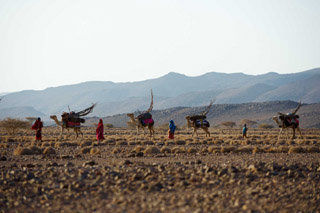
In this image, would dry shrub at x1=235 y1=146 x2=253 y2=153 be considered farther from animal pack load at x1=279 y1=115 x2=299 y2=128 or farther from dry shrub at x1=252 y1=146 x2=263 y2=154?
animal pack load at x1=279 y1=115 x2=299 y2=128

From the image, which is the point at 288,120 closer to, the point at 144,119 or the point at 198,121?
the point at 198,121

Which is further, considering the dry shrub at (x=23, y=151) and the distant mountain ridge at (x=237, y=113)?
the distant mountain ridge at (x=237, y=113)

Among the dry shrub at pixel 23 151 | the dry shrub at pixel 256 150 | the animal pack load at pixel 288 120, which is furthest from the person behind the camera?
the animal pack load at pixel 288 120

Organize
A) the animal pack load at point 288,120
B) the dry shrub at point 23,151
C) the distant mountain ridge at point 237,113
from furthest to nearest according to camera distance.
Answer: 1. the distant mountain ridge at point 237,113
2. the animal pack load at point 288,120
3. the dry shrub at point 23,151

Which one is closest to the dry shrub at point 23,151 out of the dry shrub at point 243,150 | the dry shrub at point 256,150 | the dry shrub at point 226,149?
the dry shrub at point 226,149

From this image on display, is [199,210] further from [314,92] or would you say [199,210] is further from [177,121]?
[314,92]

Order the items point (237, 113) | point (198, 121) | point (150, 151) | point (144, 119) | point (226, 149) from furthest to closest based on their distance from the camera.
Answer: point (237, 113) < point (198, 121) < point (144, 119) < point (226, 149) < point (150, 151)

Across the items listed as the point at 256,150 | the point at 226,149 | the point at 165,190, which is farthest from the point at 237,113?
the point at 165,190

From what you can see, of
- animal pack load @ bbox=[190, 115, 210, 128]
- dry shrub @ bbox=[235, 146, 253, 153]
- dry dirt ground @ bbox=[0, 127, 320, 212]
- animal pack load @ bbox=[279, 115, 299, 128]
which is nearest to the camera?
dry dirt ground @ bbox=[0, 127, 320, 212]

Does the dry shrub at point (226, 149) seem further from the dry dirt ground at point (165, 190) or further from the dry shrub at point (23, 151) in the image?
the dry shrub at point (23, 151)

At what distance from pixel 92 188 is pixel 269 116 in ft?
301

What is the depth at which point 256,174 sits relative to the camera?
10.4 m

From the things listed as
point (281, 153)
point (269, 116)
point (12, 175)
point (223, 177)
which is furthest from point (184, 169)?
point (269, 116)

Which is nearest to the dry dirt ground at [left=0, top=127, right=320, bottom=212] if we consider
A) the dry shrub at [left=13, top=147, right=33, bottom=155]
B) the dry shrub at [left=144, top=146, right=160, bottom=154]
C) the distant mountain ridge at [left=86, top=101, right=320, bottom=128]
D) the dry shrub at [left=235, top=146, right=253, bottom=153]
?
the dry shrub at [left=13, top=147, right=33, bottom=155]
